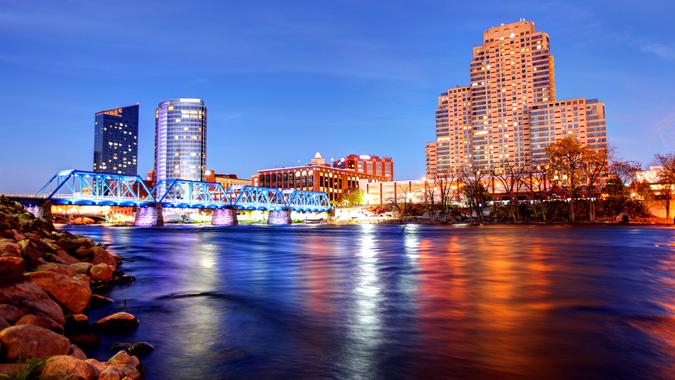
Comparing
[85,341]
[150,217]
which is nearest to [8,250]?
[85,341]

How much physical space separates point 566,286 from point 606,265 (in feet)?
32.3

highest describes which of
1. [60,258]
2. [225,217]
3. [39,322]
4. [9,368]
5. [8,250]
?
[8,250]

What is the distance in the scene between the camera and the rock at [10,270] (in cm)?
1001

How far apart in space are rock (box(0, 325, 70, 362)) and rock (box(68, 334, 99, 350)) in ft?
7.46

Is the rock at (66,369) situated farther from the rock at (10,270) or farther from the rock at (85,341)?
the rock at (10,270)

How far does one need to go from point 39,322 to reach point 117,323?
281 cm

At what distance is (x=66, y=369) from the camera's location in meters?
6.69

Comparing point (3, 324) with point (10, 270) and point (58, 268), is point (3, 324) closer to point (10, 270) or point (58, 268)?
point (10, 270)

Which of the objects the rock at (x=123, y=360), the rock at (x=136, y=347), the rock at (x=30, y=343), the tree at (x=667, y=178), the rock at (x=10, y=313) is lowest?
the rock at (x=136, y=347)

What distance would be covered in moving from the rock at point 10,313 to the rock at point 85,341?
4.53ft

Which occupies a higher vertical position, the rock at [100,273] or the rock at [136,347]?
the rock at [100,273]

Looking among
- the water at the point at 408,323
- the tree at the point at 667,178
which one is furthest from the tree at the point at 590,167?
the water at the point at 408,323

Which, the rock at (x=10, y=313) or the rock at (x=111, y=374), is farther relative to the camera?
the rock at (x=10, y=313)

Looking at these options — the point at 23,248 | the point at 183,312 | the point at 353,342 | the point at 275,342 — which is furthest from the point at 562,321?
the point at 23,248
